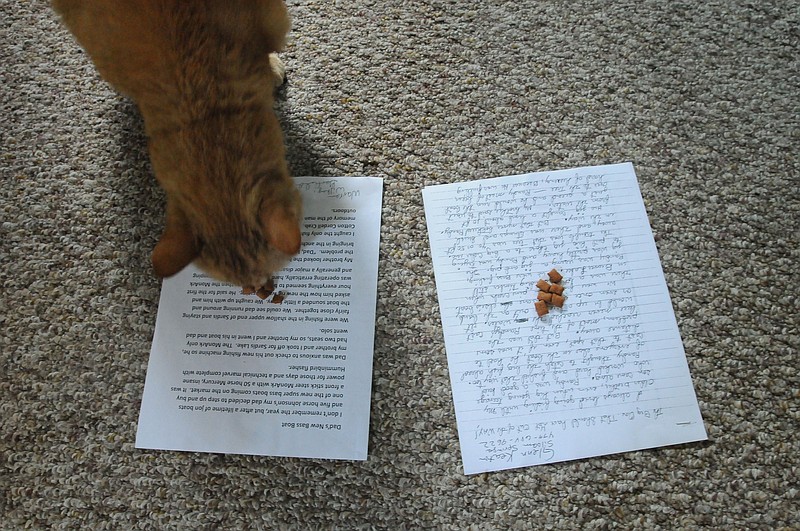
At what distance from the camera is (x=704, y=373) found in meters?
0.74

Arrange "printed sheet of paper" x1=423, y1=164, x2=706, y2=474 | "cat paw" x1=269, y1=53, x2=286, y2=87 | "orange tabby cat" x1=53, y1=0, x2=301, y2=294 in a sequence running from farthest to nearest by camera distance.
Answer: "cat paw" x1=269, y1=53, x2=286, y2=87
"printed sheet of paper" x1=423, y1=164, x2=706, y2=474
"orange tabby cat" x1=53, y1=0, x2=301, y2=294

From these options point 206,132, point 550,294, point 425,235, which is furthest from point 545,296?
point 206,132

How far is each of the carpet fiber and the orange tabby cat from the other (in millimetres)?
198

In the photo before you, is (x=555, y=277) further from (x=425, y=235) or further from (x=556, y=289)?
(x=425, y=235)

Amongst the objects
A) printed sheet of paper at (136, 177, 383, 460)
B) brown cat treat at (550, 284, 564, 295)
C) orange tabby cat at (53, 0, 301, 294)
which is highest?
orange tabby cat at (53, 0, 301, 294)

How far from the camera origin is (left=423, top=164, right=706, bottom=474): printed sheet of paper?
0.72 m

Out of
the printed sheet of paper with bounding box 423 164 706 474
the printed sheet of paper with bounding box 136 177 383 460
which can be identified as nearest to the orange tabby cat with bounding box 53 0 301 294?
the printed sheet of paper with bounding box 136 177 383 460

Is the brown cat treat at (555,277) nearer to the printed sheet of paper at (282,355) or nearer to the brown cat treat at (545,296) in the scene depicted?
the brown cat treat at (545,296)

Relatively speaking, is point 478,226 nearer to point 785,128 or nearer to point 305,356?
point 305,356

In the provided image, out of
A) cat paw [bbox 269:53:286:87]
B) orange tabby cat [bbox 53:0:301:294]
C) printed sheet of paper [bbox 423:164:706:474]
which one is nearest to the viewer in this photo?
orange tabby cat [bbox 53:0:301:294]

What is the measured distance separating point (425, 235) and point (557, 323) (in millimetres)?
223

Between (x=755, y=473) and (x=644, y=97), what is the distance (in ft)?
1.81

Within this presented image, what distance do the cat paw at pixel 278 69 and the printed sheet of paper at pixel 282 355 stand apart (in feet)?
0.70

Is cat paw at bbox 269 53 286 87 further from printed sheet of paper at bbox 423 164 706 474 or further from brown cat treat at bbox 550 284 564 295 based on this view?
brown cat treat at bbox 550 284 564 295
